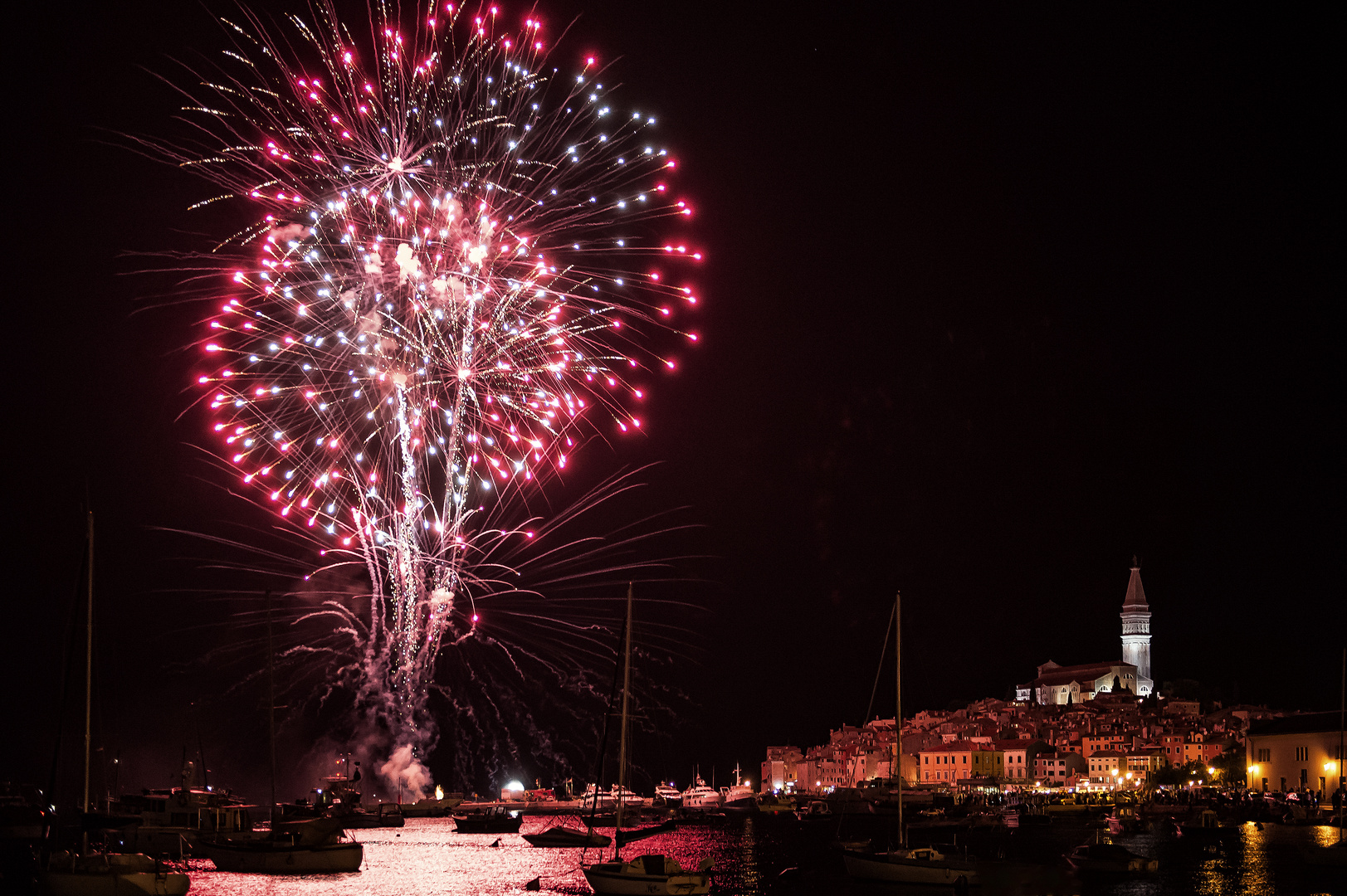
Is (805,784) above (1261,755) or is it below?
below

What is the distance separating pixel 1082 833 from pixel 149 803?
145 ft

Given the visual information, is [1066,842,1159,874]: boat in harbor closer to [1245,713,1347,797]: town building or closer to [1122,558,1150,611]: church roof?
[1245,713,1347,797]: town building

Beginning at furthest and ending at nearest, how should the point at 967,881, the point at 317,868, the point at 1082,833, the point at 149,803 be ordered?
the point at 1082,833 → the point at 149,803 → the point at 317,868 → the point at 967,881

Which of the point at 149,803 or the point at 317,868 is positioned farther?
the point at 149,803

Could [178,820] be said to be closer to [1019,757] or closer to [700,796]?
[700,796]

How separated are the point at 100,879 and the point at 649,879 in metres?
11.8

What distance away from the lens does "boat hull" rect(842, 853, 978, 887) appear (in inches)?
1363

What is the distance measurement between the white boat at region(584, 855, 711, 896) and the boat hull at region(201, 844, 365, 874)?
897 cm

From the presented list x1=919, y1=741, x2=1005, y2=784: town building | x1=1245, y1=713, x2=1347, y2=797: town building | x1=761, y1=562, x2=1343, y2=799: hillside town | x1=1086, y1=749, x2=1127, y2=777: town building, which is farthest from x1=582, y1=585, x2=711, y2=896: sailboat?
x1=919, y1=741, x2=1005, y2=784: town building

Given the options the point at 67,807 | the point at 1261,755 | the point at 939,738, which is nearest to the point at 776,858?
the point at 67,807

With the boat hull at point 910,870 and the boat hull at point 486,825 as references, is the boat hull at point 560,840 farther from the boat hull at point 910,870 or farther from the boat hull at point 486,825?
the boat hull at point 910,870

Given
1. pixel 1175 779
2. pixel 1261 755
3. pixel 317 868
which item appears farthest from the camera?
pixel 1175 779

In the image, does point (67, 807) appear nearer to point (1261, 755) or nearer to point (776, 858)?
point (776, 858)

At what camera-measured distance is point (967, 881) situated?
33.5 metres
